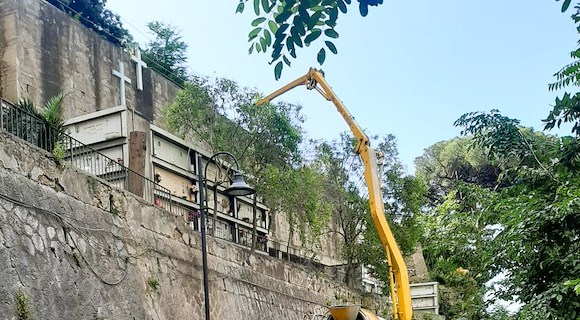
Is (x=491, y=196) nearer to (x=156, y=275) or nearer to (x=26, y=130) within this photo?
(x=156, y=275)

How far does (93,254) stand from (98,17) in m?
14.5

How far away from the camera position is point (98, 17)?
22484 mm

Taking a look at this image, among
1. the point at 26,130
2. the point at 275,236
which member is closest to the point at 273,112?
the point at 275,236

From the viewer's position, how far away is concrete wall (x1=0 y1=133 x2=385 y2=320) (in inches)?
332

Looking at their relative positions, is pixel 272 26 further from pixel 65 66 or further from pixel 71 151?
pixel 65 66

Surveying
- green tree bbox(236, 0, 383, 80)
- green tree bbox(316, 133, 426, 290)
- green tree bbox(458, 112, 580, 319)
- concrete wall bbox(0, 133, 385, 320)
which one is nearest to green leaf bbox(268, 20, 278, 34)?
green tree bbox(236, 0, 383, 80)

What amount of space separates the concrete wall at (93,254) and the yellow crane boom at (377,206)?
2.83m

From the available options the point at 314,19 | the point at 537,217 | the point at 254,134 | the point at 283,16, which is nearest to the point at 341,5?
the point at 314,19

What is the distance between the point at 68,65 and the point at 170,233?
9.36 metres

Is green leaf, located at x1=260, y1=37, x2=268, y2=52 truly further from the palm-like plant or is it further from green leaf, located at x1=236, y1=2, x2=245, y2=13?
the palm-like plant

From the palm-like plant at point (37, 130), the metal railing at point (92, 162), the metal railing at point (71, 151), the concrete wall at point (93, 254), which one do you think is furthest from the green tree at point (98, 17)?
the palm-like plant at point (37, 130)

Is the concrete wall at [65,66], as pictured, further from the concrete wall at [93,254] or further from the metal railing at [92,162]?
the concrete wall at [93,254]

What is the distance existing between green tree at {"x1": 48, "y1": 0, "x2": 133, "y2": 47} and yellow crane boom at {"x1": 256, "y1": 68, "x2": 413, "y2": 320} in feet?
27.8

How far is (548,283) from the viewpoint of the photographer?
8.59m
